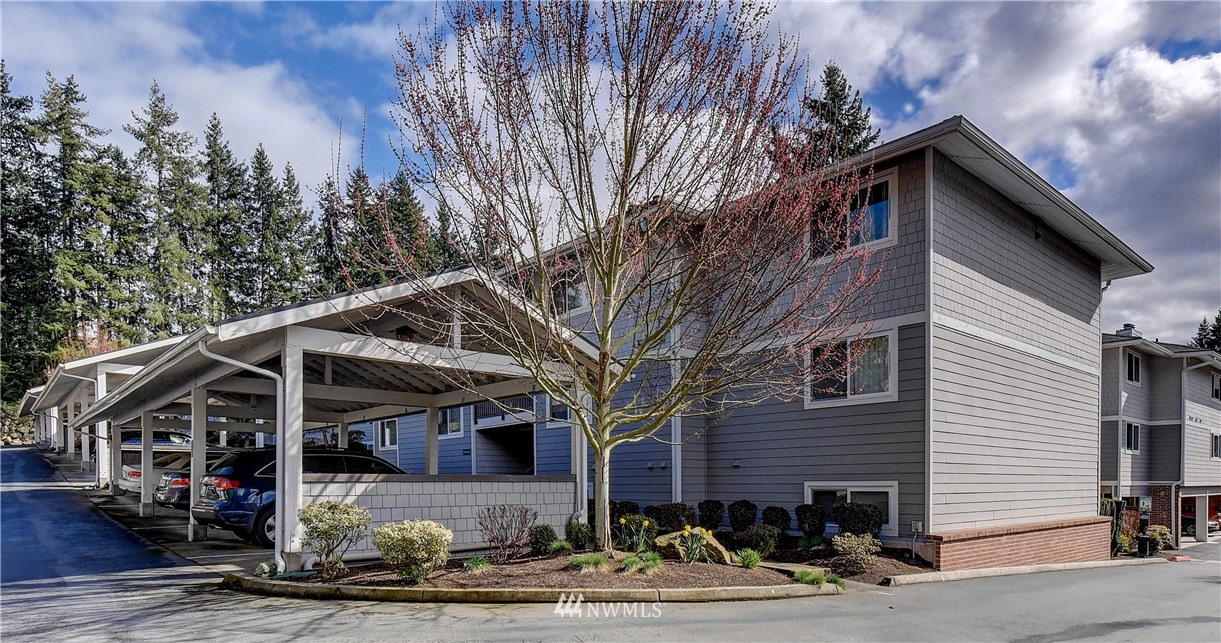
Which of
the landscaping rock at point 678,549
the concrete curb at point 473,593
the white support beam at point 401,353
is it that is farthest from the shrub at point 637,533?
the white support beam at point 401,353

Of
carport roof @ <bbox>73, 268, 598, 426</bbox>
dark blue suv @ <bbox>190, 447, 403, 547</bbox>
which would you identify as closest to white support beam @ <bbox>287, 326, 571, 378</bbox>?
carport roof @ <bbox>73, 268, 598, 426</bbox>

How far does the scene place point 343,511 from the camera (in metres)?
9.05

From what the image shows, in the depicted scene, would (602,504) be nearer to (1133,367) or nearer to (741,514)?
(741,514)

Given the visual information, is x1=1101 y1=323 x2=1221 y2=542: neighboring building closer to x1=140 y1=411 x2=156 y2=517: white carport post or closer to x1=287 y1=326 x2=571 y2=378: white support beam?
x1=287 y1=326 x2=571 y2=378: white support beam

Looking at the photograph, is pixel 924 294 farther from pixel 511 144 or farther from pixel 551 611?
pixel 551 611

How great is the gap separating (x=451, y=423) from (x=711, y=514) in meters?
12.0

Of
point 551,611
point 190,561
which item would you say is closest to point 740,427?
point 551,611

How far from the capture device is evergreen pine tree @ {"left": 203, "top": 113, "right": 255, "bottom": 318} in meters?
43.4

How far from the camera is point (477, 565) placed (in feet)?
30.1

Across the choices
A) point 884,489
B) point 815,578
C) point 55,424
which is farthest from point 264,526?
point 55,424

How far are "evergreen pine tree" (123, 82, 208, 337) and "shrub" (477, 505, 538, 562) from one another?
114ft

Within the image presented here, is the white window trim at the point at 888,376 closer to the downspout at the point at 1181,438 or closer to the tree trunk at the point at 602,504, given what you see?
the tree trunk at the point at 602,504

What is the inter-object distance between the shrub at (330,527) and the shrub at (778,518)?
277 inches

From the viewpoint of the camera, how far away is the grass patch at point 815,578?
31.2 ft
